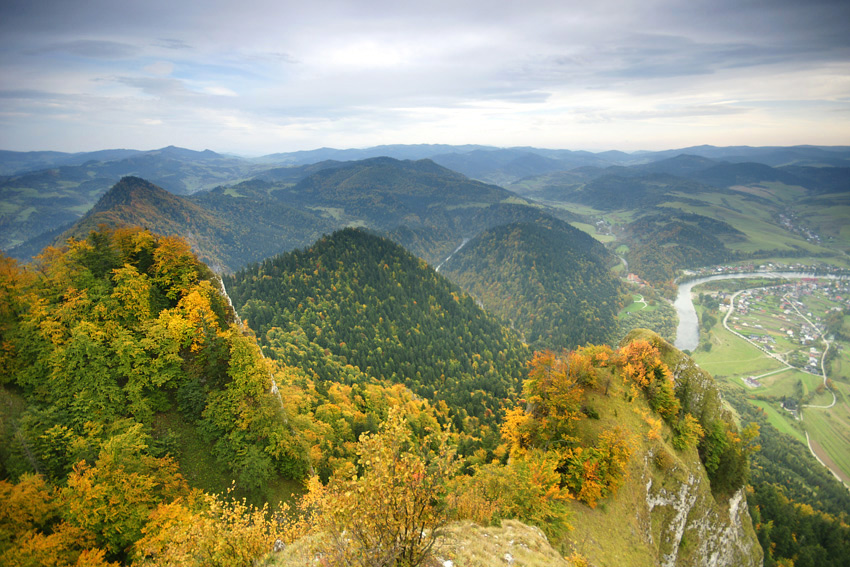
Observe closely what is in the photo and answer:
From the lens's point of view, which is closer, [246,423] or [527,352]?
[246,423]

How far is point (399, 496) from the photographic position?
1344 centimetres


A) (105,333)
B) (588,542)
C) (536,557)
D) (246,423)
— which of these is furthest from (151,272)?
(588,542)

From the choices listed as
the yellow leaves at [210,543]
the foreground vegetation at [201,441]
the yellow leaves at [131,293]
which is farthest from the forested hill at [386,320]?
the yellow leaves at [210,543]

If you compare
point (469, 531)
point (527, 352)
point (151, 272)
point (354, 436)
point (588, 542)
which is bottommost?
point (527, 352)

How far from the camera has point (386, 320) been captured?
15600 centimetres

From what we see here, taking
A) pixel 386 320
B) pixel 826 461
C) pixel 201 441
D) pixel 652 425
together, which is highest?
pixel 201 441

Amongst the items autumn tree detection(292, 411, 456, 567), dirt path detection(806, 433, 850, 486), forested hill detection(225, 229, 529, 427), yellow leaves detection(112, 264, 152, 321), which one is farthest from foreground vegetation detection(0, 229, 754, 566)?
dirt path detection(806, 433, 850, 486)

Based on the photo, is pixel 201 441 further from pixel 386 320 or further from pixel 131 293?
pixel 386 320

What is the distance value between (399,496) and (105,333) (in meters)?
36.8

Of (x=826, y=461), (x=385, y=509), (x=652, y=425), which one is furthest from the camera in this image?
(x=826, y=461)

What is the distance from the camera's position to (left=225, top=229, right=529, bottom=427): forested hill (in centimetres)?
12669

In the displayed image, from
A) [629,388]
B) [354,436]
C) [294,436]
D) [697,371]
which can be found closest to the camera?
[294,436]

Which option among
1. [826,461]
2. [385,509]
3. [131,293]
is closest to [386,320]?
[131,293]

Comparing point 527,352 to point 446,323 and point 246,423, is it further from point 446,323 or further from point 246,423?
point 246,423
